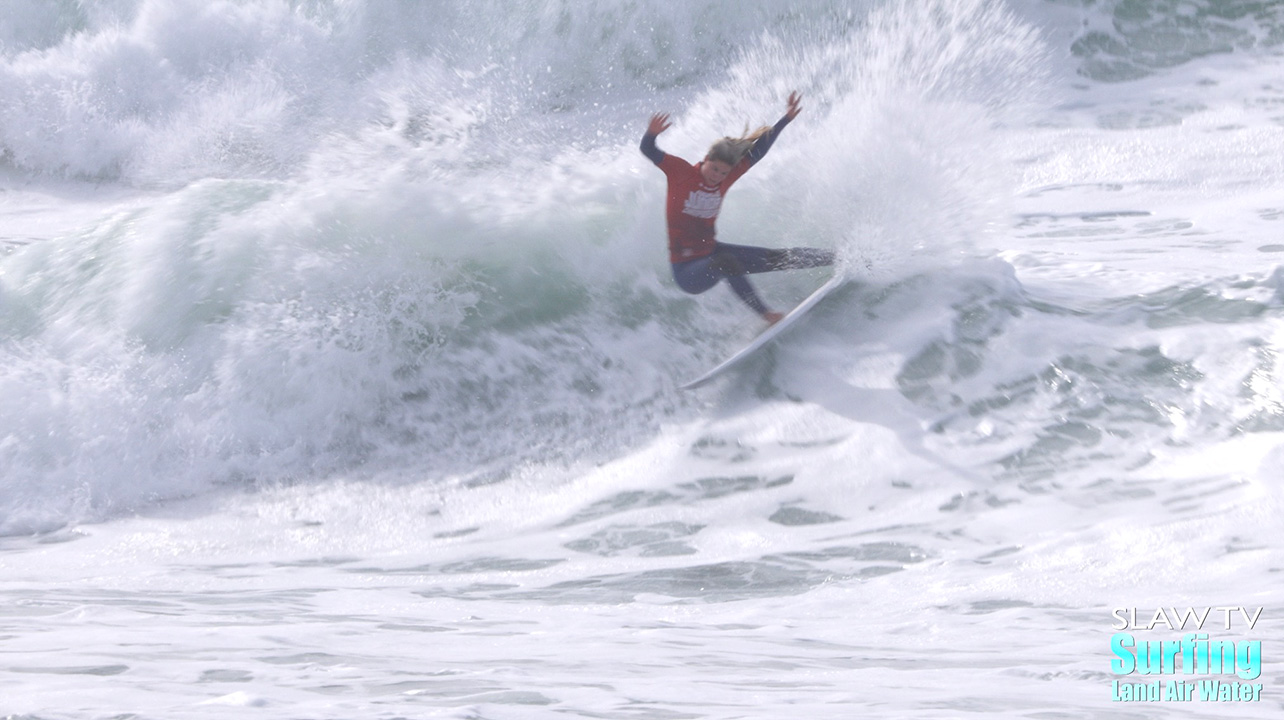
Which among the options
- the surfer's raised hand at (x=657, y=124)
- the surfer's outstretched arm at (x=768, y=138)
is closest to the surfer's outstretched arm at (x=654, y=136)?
the surfer's raised hand at (x=657, y=124)

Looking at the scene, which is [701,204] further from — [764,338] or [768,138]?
[764,338]

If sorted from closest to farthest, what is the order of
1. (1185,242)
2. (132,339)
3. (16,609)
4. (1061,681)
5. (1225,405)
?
1. (1061,681)
2. (16,609)
3. (1225,405)
4. (132,339)
5. (1185,242)

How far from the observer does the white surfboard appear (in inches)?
227

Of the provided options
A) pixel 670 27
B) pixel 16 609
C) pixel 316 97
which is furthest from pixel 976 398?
pixel 316 97

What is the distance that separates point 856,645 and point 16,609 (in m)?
2.80

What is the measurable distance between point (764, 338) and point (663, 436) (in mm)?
801

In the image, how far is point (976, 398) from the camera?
5.41 meters

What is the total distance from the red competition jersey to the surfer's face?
29mm

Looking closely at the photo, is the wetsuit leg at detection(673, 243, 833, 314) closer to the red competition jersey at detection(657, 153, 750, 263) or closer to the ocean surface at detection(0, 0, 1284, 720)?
the red competition jersey at detection(657, 153, 750, 263)

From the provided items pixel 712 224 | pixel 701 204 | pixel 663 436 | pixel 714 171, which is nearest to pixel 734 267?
pixel 712 224

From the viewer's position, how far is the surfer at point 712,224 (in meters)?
5.62

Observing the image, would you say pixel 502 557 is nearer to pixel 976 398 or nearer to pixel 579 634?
pixel 579 634

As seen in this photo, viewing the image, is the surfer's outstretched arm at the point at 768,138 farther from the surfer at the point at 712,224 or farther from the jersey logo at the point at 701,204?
the jersey logo at the point at 701,204

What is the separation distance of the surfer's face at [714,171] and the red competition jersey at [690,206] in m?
0.03
